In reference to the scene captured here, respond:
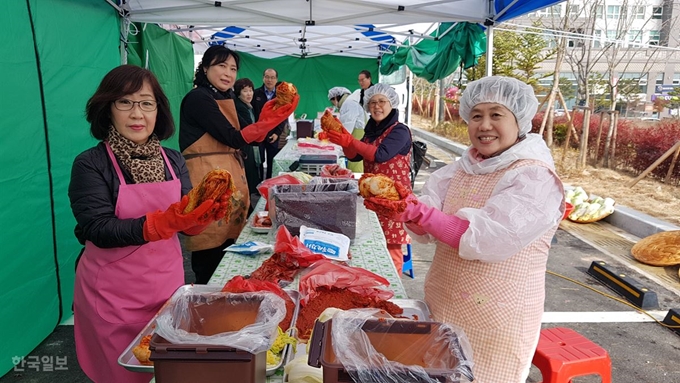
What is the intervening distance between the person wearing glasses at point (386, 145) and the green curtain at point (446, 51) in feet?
7.21

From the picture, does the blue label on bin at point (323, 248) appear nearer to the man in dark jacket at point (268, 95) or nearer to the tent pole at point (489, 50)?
the tent pole at point (489, 50)

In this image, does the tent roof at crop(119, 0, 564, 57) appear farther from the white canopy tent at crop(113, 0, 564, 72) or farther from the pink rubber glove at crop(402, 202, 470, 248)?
the pink rubber glove at crop(402, 202, 470, 248)

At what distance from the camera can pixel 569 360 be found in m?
2.31

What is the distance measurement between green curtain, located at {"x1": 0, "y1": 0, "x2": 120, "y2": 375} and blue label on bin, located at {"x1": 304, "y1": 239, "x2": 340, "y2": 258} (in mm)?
1887

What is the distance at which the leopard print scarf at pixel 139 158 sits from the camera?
174 centimetres

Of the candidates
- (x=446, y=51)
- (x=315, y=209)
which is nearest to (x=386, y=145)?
(x=315, y=209)

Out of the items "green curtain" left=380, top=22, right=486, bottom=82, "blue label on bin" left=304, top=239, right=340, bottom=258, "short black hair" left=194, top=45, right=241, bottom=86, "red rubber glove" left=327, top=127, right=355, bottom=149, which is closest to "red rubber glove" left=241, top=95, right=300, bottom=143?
"short black hair" left=194, top=45, right=241, bottom=86

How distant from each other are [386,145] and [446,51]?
131 inches

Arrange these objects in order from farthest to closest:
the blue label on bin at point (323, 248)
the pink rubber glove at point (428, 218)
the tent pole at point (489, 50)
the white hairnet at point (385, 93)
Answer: the tent pole at point (489, 50) → the white hairnet at point (385, 93) → the blue label on bin at point (323, 248) → the pink rubber glove at point (428, 218)

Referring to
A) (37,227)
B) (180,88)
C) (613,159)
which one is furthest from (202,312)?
(613,159)

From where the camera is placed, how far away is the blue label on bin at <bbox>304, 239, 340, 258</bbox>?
7.28ft

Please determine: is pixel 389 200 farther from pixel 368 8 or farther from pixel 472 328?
pixel 368 8

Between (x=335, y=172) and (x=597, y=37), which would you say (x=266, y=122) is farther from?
(x=597, y=37)

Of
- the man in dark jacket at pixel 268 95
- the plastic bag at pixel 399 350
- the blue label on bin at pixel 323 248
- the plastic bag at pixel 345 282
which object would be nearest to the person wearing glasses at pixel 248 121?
A: the man in dark jacket at pixel 268 95
